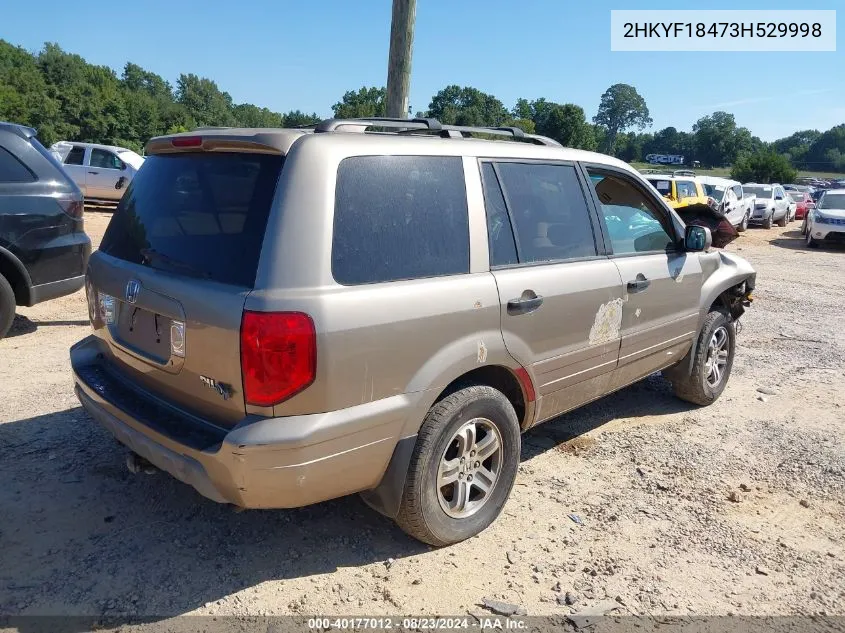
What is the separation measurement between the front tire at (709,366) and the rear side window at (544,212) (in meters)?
1.67

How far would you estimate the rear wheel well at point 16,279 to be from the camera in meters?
5.56

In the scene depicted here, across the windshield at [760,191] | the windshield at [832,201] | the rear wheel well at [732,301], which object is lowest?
the rear wheel well at [732,301]

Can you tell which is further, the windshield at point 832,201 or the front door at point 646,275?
the windshield at point 832,201

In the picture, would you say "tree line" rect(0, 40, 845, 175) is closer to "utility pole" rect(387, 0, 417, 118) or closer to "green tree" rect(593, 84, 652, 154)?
"green tree" rect(593, 84, 652, 154)

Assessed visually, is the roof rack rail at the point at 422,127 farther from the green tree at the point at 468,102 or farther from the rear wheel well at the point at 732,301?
the green tree at the point at 468,102

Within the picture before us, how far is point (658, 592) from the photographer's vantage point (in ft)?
9.24

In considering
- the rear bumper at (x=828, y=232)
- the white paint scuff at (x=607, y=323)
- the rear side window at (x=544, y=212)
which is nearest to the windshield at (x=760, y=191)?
Result: the rear bumper at (x=828, y=232)

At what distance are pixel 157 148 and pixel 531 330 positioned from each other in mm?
2027

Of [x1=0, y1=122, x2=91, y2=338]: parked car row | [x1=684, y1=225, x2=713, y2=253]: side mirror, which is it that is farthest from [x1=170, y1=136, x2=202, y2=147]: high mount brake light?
[x1=0, y1=122, x2=91, y2=338]: parked car row

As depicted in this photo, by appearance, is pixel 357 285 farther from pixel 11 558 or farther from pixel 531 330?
pixel 11 558

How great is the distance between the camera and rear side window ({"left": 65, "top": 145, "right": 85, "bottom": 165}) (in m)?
17.2

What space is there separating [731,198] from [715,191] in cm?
122

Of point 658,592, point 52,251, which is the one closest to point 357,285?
point 658,592

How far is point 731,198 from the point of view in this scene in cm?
2094
